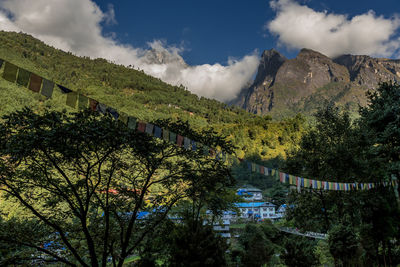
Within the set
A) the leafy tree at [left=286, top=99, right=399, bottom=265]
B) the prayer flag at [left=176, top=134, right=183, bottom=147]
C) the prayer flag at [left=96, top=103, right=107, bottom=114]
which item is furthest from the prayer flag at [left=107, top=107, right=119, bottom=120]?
the leafy tree at [left=286, top=99, right=399, bottom=265]

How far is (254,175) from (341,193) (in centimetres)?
5325

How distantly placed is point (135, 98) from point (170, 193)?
103 m

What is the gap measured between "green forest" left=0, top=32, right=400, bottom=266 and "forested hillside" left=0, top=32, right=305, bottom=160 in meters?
42.7

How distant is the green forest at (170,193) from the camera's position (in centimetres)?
682

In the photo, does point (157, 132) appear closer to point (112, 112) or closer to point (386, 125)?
point (112, 112)

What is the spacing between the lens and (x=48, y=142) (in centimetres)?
657

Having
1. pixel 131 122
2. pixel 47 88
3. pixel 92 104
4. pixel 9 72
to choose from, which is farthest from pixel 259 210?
pixel 9 72

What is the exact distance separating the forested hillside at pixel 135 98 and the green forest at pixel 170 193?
4271 centimetres

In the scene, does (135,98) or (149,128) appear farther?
(135,98)

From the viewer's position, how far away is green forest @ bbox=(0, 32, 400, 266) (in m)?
6.82

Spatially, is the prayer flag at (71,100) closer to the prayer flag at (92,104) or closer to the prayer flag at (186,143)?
the prayer flag at (92,104)

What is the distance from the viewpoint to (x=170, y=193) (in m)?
9.57

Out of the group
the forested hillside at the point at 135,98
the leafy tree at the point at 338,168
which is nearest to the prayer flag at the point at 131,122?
the leafy tree at the point at 338,168

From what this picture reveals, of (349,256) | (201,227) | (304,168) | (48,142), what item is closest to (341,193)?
(304,168)
